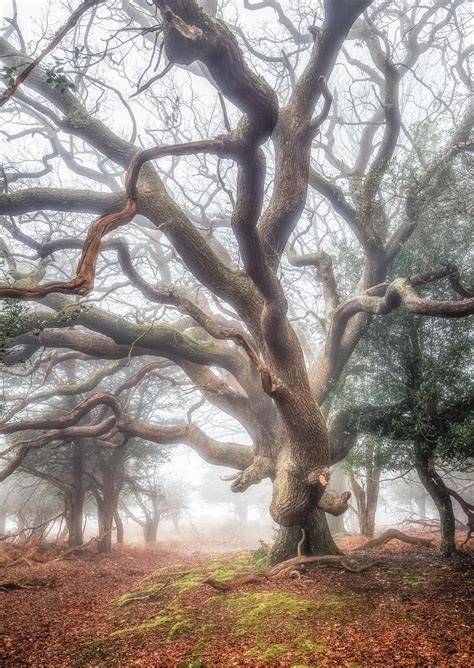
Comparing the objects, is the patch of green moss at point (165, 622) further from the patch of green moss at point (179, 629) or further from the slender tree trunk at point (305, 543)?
the slender tree trunk at point (305, 543)

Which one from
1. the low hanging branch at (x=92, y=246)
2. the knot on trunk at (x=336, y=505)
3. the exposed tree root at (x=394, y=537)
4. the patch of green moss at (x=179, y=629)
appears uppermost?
the low hanging branch at (x=92, y=246)

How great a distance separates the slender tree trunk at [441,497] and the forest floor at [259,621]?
33 centimetres

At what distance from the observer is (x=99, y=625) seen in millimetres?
5273

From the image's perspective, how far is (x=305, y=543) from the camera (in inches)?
303

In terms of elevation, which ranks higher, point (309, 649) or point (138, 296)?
point (138, 296)

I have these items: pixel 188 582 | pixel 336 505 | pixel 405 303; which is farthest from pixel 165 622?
pixel 405 303

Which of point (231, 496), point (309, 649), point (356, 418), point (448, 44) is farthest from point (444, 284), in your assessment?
point (231, 496)

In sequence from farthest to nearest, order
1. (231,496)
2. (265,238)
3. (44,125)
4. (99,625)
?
(231,496) < (44,125) < (265,238) < (99,625)

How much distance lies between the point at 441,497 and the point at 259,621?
4.80 meters

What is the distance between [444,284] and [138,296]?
8.51 m

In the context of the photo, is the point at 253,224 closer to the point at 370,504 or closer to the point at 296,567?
the point at 296,567

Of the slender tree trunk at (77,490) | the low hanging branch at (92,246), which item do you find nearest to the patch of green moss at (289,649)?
the low hanging branch at (92,246)

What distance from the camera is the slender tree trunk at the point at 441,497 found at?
24.5ft

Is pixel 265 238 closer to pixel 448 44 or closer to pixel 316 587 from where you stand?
pixel 316 587
